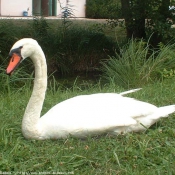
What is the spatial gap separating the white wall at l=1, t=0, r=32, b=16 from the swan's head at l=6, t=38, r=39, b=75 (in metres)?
20.9

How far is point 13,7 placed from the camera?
81.4 feet

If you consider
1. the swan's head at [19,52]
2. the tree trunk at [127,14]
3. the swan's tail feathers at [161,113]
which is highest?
the swan's head at [19,52]

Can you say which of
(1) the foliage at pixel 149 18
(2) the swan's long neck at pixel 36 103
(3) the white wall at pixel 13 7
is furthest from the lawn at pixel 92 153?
(3) the white wall at pixel 13 7

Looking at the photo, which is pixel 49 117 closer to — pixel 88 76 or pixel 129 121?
pixel 129 121

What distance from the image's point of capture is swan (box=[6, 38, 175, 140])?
421 cm

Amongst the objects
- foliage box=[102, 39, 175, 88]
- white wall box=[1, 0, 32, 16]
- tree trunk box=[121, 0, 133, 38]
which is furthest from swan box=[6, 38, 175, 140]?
white wall box=[1, 0, 32, 16]

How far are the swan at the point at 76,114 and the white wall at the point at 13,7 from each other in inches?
816

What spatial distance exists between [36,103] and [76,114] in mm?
426

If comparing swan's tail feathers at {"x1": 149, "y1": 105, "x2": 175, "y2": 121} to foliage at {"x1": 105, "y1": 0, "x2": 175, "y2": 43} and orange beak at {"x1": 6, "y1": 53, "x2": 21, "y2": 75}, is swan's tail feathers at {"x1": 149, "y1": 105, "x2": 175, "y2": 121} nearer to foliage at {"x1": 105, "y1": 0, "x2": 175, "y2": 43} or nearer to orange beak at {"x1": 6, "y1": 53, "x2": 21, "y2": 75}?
orange beak at {"x1": 6, "y1": 53, "x2": 21, "y2": 75}

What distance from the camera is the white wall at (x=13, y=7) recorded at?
80.6 feet

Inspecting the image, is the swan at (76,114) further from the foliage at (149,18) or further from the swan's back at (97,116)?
the foliage at (149,18)

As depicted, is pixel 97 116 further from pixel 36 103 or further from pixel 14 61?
pixel 14 61

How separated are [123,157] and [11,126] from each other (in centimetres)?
135

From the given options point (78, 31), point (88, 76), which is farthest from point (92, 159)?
point (78, 31)
